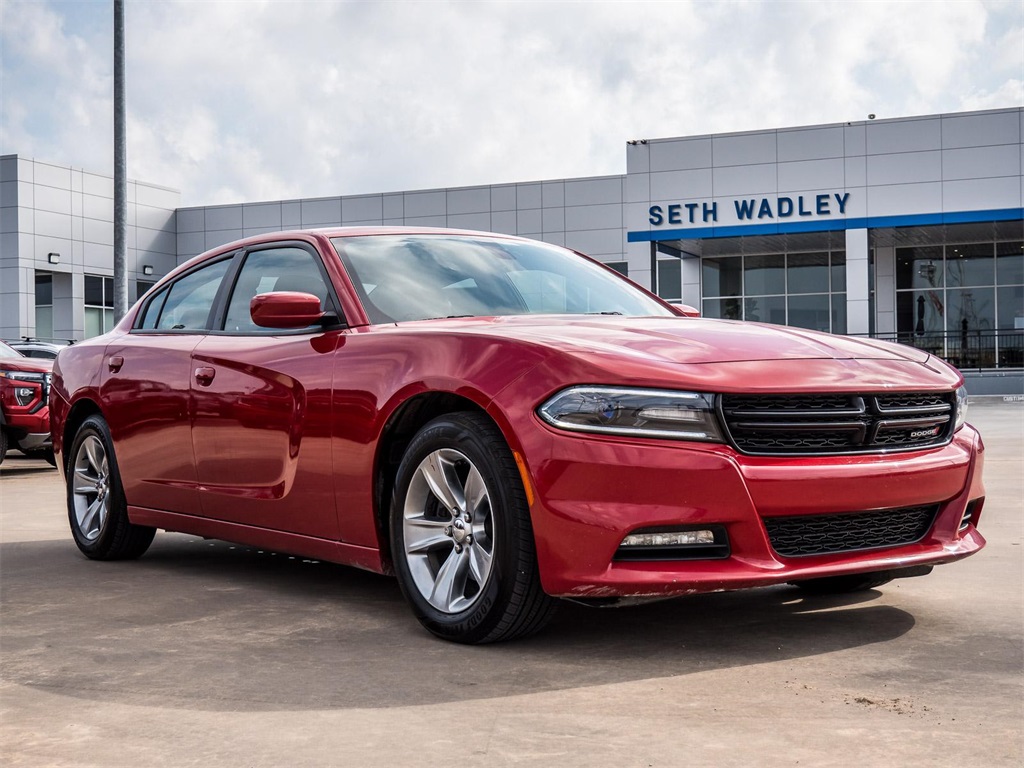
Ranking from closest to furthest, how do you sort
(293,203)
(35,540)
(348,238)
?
(348,238) < (35,540) < (293,203)

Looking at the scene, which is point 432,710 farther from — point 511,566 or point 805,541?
point 805,541

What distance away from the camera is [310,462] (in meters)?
4.86

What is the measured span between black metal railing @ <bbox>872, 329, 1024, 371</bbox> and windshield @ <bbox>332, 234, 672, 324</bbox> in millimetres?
29264

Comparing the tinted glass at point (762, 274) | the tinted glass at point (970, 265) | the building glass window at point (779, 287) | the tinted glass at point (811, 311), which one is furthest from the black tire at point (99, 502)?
the tinted glass at point (970, 265)

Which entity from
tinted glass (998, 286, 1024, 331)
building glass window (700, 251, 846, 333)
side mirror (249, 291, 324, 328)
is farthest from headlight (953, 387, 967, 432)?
building glass window (700, 251, 846, 333)

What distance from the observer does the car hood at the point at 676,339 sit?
408cm

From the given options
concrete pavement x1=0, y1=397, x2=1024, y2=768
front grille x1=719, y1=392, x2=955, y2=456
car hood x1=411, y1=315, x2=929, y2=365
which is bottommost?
concrete pavement x1=0, y1=397, x2=1024, y2=768

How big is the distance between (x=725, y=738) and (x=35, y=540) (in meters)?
5.20

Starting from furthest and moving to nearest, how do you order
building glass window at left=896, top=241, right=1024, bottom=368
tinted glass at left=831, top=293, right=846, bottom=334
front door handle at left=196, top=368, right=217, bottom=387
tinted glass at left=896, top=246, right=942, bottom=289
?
tinted glass at left=831, top=293, right=846, bottom=334 → tinted glass at left=896, top=246, right=942, bottom=289 → building glass window at left=896, top=241, right=1024, bottom=368 → front door handle at left=196, top=368, right=217, bottom=387

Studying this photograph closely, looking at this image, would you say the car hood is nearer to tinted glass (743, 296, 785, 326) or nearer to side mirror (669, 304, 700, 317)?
side mirror (669, 304, 700, 317)

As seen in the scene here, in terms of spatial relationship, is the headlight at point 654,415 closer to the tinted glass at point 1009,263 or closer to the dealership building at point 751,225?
the dealership building at point 751,225

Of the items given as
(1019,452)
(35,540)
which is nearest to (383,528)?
(35,540)

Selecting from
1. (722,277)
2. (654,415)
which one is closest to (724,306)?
(722,277)

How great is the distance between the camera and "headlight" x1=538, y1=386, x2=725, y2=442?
3857mm
